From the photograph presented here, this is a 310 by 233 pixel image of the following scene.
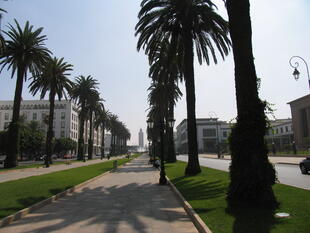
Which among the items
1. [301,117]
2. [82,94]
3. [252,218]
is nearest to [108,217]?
[252,218]

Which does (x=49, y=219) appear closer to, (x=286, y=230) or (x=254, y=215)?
(x=254, y=215)

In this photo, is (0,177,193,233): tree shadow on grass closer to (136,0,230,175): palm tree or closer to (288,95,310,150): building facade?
(136,0,230,175): palm tree

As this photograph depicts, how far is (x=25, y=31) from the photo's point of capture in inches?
1427

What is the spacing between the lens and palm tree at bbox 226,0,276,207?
8727 mm

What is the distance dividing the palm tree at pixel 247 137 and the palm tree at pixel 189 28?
11709 mm

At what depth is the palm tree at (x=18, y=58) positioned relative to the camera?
34.4 meters

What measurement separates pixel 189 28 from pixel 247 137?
1498 cm

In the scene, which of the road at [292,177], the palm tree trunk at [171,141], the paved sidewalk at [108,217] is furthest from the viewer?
the palm tree trunk at [171,141]

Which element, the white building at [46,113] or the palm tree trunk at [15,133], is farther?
the white building at [46,113]

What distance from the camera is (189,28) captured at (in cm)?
2216

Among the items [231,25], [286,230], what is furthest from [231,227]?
[231,25]

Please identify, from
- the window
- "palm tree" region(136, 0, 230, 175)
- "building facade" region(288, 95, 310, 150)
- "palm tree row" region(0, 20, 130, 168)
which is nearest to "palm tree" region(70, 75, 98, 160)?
"palm tree row" region(0, 20, 130, 168)

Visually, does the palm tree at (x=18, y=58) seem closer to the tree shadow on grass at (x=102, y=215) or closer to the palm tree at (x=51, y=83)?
the palm tree at (x=51, y=83)

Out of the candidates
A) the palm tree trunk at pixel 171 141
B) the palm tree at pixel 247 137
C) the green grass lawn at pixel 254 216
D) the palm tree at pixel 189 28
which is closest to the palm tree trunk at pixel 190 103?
the palm tree at pixel 189 28
